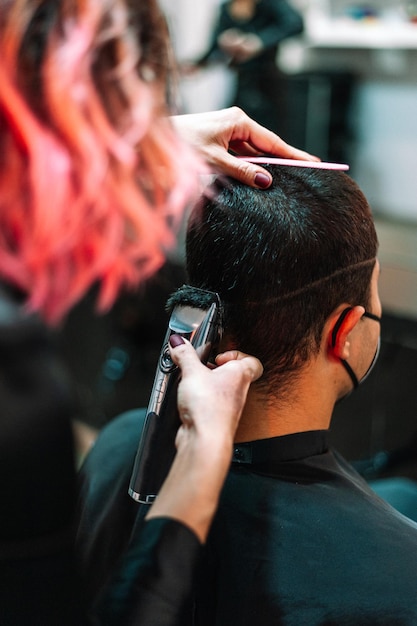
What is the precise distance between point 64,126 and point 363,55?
3.23m

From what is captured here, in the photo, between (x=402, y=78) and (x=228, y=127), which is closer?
(x=228, y=127)

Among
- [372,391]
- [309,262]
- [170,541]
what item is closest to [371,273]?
[309,262]

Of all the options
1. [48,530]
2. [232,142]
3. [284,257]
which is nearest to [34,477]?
[48,530]

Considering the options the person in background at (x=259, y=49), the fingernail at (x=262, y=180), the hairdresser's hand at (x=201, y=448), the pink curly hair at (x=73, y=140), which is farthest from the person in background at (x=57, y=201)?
the person in background at (x=259, y=49)

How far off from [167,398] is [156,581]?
24cm

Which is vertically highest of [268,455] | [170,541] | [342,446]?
[170,541]

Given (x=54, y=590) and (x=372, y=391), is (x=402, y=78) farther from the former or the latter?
(x=54, y=590)

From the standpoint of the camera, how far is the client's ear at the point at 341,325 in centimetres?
108

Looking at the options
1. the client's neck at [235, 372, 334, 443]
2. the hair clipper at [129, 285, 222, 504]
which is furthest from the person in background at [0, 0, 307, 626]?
the client's neck at [235, 372, 334, 443]

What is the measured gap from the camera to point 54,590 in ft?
2.38

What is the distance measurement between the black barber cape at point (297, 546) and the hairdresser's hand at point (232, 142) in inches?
15.7

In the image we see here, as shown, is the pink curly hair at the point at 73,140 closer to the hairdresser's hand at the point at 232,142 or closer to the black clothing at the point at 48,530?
the black clothing at the point at 48,530

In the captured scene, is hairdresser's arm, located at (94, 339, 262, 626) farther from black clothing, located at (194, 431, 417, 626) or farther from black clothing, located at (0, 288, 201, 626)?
black clothing, located at (194, 431, 417, 626)

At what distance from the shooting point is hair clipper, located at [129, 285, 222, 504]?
921 mm
